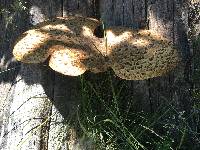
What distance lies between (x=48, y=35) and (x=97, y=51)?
0.44m

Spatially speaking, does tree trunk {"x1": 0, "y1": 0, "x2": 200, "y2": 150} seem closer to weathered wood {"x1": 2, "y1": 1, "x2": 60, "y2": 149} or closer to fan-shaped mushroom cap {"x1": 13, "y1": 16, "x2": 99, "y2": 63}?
weathered wood {"x1": 2, "y1": 1, "x2": 60, "y2": 149}

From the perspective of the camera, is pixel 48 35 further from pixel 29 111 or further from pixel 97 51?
pixel 29 111

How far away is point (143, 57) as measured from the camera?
3877mm

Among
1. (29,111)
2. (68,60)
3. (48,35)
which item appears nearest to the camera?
(68,60)

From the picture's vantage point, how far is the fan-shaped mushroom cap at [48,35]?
12.9 ft

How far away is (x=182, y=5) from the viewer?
13.9ft

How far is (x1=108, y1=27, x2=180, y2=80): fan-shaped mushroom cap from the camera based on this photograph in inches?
150

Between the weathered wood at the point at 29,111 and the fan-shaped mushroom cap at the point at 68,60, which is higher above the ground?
the fan-shaped mushroom cap at the point at 68,60

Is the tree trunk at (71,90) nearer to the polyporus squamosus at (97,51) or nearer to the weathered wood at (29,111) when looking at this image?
the weathered wood at (29,111)

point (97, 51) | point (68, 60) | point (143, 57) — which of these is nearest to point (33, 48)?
point (68, 60)

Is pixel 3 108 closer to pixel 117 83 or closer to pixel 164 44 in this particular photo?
pixel 117 83

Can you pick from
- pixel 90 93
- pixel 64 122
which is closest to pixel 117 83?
pixel 90 93

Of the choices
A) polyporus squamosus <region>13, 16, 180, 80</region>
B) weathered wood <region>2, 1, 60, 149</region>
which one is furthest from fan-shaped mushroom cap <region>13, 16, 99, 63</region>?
weathered wood <region>2, 1, 60, 149</region>

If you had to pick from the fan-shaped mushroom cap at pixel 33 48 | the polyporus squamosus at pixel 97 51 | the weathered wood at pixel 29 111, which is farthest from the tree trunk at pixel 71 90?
the fan-shaped mushroom cap at pixel 33 48
